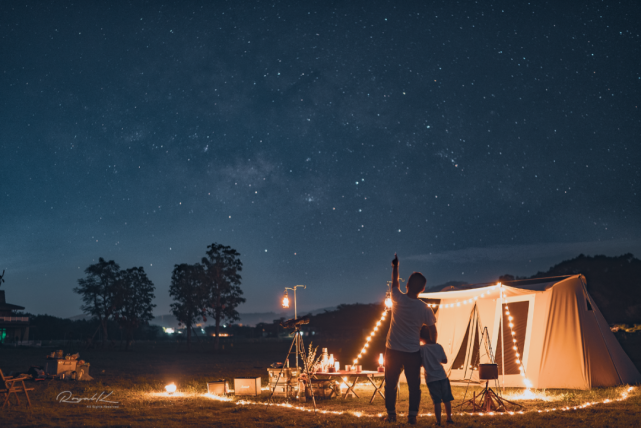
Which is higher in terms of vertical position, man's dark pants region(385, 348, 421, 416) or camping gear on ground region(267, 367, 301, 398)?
man's dark pants region(385, 348, 421, 416)

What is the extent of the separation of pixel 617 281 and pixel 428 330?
3906cm

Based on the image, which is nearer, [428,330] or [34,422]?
[428,330]

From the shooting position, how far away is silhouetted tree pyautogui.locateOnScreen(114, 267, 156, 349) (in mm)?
39537

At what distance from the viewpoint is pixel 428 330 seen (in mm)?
5227

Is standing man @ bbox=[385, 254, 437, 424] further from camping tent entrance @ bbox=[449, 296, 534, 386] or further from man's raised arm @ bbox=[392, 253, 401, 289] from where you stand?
camping tent entrance @ bbox=[449, 296, 534, 386]

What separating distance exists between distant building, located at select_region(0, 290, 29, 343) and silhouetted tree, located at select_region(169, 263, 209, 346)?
1617cm

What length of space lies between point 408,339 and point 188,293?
35.0 m

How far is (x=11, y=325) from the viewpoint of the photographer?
4253cm

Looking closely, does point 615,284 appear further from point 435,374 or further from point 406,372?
point 406,372

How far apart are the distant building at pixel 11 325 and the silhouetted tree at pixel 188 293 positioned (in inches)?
637

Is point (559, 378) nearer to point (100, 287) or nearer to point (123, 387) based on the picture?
point (123, 387)

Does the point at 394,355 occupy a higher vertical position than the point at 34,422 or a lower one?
higher

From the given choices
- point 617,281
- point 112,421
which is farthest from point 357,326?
point 112,421

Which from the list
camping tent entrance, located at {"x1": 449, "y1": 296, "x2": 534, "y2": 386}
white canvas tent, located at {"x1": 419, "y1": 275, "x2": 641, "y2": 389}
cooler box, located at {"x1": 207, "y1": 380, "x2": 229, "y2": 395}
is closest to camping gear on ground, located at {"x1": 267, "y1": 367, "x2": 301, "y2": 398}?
cooler box, located at {"x1": 207, "y1": 380, "x2": 229, "y2": 395}
